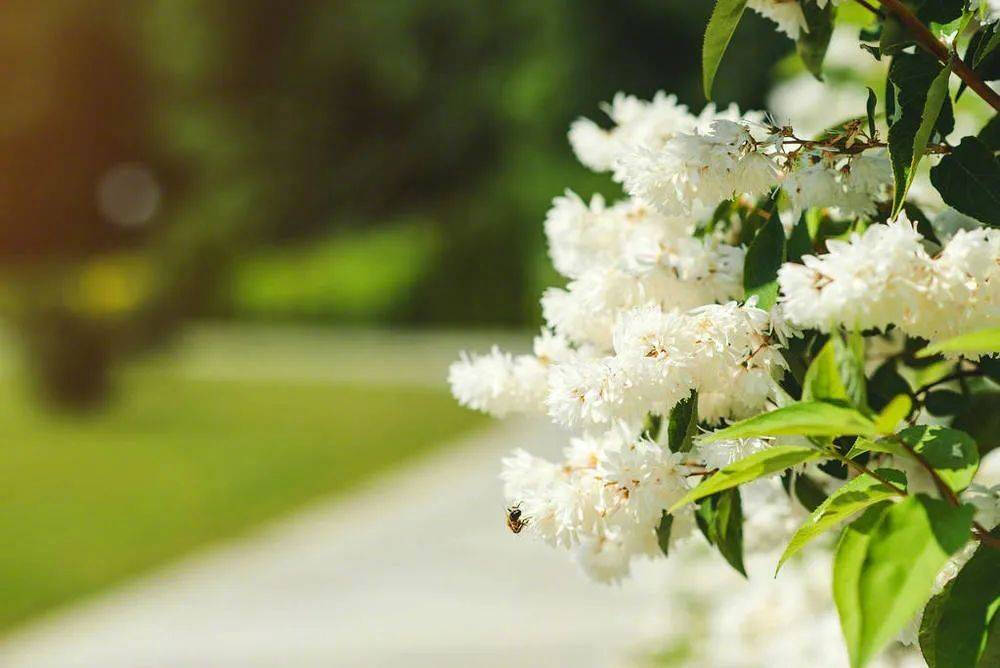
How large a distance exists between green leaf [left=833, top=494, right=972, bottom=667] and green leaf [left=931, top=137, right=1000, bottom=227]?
27 cm

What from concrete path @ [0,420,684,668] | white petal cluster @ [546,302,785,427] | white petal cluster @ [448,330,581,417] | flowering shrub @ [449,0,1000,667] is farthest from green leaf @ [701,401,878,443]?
concrete path @ [0,420,684,668]

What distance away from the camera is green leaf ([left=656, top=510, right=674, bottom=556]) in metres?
0.89

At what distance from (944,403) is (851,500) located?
42cm

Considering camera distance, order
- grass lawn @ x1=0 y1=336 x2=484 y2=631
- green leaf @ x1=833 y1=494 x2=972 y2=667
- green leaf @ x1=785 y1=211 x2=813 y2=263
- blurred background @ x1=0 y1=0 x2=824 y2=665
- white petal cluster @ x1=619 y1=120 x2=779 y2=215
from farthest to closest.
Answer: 1. blurred background @ x1=0 y1=0 x2=824 y2=665
2. grass lawn @ x1=0 y1=336 x2=484 y2=631
3. green leaf @ x1=785 y1=211 x2=813 y2=263
4. white petal cluster @ x1=619 y1=120 x2=779 y2=215
5. green leaf @ x1=833 y1=494 x2=972 y2=667

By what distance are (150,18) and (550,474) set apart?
19826 mm

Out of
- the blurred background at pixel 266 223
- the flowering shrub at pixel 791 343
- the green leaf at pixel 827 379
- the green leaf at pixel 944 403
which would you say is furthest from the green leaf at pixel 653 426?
the blurred background at pixel 266 223

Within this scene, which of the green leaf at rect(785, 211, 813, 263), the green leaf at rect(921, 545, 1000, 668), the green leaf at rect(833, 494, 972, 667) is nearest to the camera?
the green leaf at rect(833, 494, 972, 667)

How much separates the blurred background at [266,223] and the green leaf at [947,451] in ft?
16.6

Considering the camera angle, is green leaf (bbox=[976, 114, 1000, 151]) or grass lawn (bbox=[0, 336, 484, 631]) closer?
green leaf (bbox=[976, 114, 1000, 151])

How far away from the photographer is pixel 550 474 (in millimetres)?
919

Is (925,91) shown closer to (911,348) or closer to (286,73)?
(911,348)

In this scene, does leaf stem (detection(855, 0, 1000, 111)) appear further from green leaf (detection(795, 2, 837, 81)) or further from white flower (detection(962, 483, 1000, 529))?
white flower (detection(962, 483, 1000, 529))

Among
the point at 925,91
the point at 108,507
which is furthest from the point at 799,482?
the point at 108,507

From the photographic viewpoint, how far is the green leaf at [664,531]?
89 centimetres
